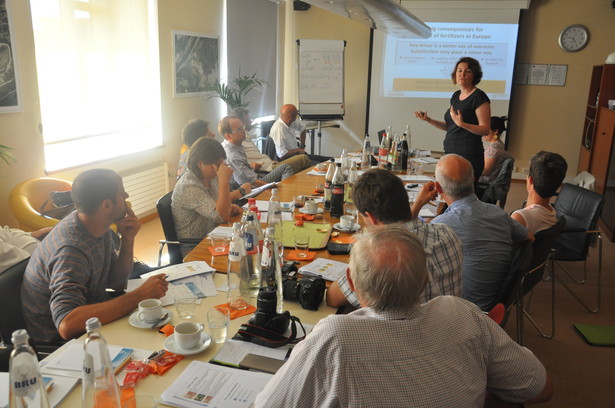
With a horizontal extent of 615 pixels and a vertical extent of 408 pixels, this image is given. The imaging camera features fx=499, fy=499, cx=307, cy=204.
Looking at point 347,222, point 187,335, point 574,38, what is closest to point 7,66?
point 347,222

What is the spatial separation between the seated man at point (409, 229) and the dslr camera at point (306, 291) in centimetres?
5

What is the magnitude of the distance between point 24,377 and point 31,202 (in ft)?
9.83

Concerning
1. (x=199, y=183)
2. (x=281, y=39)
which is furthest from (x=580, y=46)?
(x=199, y=183)

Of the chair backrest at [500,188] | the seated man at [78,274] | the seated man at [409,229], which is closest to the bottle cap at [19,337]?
the seated man at [78,274]

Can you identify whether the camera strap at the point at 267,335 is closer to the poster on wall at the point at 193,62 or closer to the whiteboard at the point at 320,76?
the poster on wall at the point at 193,62

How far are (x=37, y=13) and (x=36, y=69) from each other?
524 mm

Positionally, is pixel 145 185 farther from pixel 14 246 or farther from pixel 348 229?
pixel 348 229

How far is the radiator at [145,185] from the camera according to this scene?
Answer: 5.15m

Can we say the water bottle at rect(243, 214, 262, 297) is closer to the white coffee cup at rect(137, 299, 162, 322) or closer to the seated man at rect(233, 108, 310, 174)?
the white coffee cup at rect(137, 299, 162, 322)

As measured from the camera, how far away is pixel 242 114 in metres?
5.68

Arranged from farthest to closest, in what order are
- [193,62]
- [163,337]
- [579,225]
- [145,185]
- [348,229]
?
[193,62] < [145,185] < [579,225] < [348,229] < [163,337]

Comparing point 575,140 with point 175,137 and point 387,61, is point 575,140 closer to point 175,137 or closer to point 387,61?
point 387,61

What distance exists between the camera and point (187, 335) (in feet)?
5.12

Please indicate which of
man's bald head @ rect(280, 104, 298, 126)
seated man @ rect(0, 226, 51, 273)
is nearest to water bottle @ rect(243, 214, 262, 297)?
seated man @ rect(0, 226, 51, 273)
